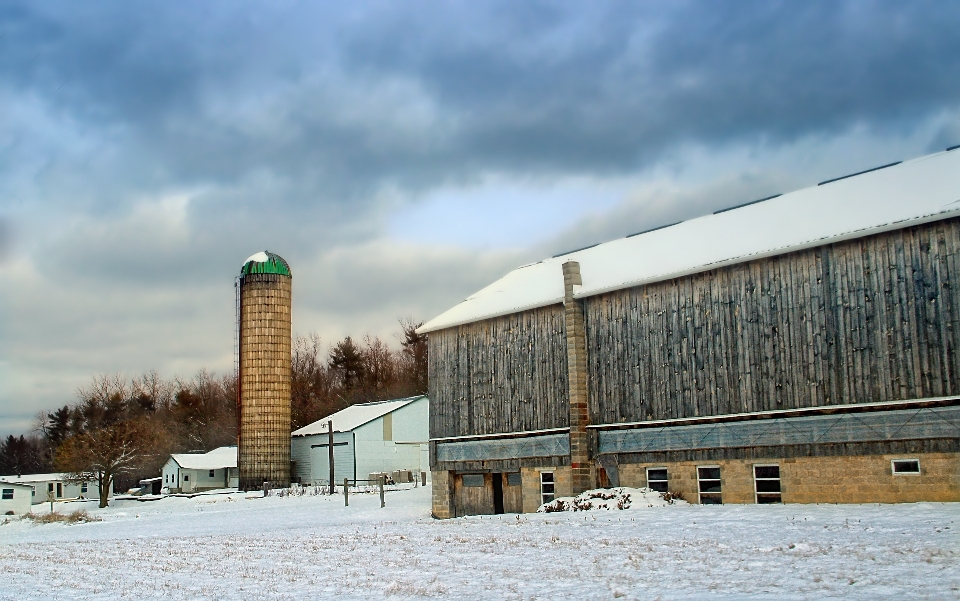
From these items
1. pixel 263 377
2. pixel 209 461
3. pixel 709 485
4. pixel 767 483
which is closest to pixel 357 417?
pixel 263 377

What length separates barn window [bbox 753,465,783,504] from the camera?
78.8 ft

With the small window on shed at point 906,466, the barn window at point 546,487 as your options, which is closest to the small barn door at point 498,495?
the barn window at point 546,487

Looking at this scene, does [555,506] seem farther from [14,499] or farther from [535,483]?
[14,499]

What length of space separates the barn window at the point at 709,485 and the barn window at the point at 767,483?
3.58 ft

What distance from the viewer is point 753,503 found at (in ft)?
79.7

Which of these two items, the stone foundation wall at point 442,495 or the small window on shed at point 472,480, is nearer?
the small window on shed at point 472,480

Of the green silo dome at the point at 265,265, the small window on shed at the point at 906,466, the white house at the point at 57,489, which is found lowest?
the white house at the point at 57,489

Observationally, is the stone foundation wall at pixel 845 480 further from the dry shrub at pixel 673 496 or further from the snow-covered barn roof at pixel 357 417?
the snow-covered barn roof at pixel 357 417

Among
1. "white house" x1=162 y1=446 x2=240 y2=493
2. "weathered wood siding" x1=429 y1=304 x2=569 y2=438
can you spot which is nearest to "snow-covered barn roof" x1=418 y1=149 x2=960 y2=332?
"weathered wood siding" x1=429 y1=304 x2=569 y2=438

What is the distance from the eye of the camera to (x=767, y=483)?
955 inches

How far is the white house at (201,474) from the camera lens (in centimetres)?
7175

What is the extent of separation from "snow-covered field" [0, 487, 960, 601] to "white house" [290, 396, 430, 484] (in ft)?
109

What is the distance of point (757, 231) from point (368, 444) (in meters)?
39.7

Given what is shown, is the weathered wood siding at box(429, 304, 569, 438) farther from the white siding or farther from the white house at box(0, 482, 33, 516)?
the white house at box(0, 482, 33, 516)
